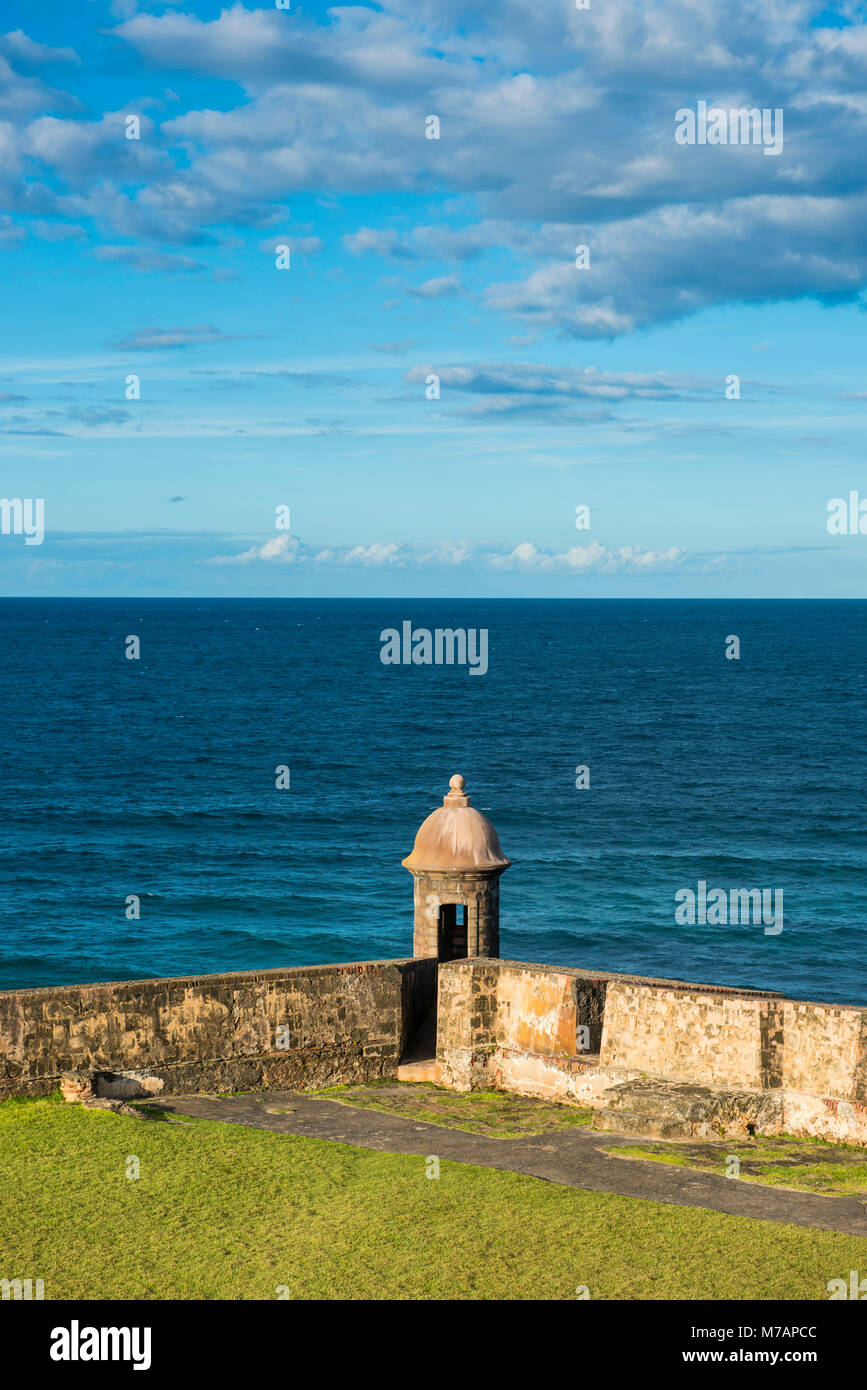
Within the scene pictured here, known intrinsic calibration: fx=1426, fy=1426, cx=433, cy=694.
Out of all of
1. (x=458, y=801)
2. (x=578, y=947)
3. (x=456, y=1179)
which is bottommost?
(x=578, y=947)

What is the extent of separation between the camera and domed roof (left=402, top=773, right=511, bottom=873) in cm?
2045

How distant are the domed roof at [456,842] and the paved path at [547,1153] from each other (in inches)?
162

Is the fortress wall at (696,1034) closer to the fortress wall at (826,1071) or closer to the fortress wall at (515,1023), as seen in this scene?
the fortress wall at (826,1071)

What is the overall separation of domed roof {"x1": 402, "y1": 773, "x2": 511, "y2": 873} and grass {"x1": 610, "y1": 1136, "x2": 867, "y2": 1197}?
5.66 m

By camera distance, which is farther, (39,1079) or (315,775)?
(315,775)

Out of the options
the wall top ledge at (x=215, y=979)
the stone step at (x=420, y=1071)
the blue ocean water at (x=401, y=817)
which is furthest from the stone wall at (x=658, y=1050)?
the blue ocean water at (x=401, y=817)

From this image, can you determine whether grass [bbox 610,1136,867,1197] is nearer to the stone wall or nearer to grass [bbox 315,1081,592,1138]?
the stone wall

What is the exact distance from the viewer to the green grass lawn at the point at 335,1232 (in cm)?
1136

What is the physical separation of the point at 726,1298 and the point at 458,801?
34.4 ft

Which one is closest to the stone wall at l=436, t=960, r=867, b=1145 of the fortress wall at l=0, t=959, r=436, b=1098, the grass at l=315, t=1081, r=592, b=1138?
the grass at l=315, t=1081, r=592, b=1138
